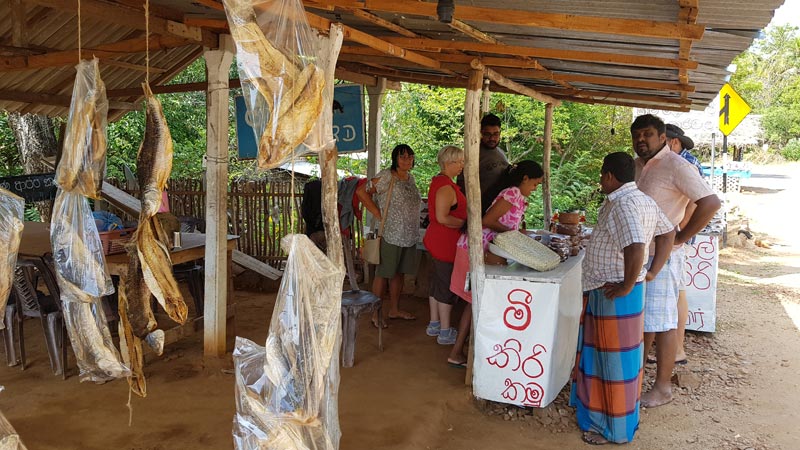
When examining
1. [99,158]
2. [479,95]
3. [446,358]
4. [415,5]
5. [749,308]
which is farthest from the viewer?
[749,308]

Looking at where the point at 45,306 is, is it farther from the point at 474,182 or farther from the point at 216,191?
the point at 474,182

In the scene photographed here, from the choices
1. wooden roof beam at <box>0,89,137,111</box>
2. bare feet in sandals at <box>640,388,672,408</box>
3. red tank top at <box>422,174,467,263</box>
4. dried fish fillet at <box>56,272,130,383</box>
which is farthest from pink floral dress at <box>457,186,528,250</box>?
wooden roof beam at <box>0,89,137,111</box>

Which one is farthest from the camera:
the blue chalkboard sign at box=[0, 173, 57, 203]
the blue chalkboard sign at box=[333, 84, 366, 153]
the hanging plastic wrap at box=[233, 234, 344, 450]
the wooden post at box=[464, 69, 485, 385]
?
the blue chalkboard sign at box=[333, 84, 366, 153]

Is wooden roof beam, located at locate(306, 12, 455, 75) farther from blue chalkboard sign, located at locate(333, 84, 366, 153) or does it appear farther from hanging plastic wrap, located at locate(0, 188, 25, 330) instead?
blue chalkboard sign, located at locate(333, 84, 366, 153)

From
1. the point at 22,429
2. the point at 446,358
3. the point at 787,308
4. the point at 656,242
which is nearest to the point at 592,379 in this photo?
the point at 656,242

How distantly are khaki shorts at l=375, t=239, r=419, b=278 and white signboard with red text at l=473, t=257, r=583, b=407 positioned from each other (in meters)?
1.67

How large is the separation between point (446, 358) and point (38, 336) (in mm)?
3546

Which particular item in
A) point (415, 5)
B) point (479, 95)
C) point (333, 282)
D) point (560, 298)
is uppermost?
point (415, 5)

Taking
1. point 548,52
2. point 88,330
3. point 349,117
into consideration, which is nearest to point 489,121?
point 548,52

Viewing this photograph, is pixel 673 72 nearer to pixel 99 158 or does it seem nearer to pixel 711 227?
pixel 711 227

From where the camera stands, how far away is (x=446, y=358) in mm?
5340

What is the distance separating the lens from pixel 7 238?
221 centimetres

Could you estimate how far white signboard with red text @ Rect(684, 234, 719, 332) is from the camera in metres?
6.33

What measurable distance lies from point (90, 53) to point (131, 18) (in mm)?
1209
